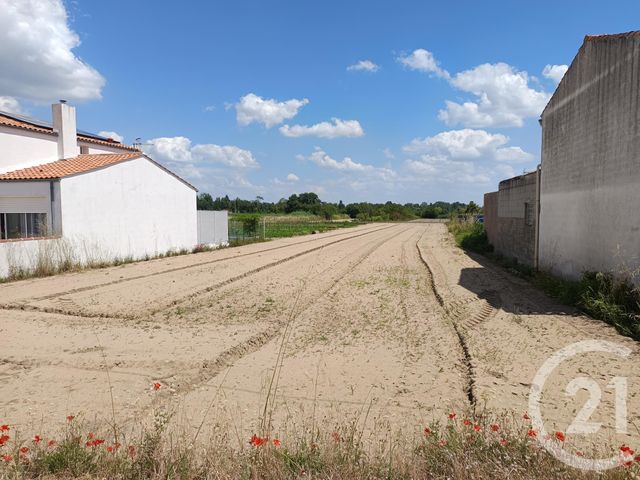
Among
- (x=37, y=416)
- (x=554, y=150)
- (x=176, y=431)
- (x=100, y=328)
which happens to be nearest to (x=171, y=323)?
(x=100, y=328)

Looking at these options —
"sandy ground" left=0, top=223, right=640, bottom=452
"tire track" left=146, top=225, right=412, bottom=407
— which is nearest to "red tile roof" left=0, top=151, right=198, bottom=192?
"sandy ground" left=0, top=223, right=640, bottom=452

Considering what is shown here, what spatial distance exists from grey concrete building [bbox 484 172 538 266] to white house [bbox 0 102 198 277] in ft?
50.4

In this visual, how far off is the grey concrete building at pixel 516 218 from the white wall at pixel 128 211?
1536cm

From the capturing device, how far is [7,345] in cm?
677

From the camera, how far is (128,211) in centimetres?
1902

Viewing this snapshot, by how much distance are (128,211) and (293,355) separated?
1524cm

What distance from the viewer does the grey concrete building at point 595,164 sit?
826 centimetres

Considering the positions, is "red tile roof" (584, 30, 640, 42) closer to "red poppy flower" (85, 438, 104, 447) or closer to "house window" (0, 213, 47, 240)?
"red poppy flower" (85, 438, 104, 447)

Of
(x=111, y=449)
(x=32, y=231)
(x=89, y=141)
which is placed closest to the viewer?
(x=111, y=449)

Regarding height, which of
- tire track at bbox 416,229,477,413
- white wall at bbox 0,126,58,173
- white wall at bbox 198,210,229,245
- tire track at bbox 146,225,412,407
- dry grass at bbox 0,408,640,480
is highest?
white wall at bbox 0,126,58,173

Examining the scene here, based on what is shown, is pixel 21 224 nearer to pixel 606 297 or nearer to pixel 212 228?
pixel 212 228

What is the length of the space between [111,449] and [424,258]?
17.0 meters

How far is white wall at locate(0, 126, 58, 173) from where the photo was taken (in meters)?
18.0

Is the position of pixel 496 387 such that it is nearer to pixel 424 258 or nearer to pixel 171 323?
pixel 171 323
